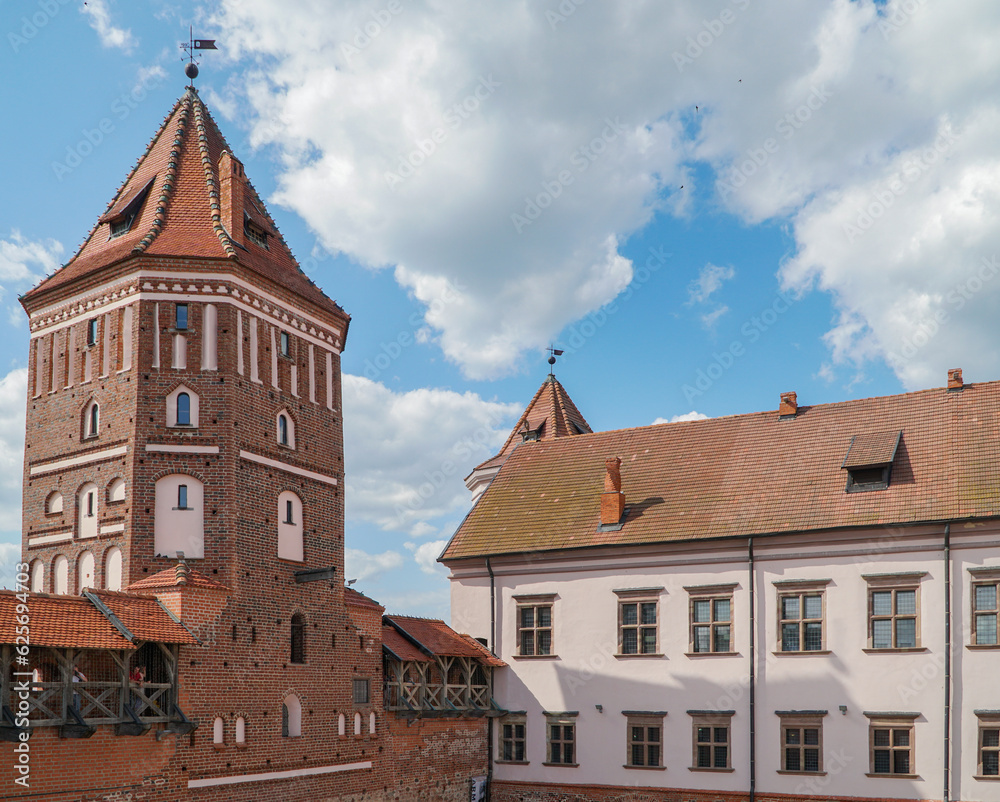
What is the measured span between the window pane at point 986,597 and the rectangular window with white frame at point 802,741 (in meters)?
4.77

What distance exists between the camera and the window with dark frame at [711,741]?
91.4 feet

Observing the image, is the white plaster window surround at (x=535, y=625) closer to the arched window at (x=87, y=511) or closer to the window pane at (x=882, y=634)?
the window pane at (x=882, y=634)

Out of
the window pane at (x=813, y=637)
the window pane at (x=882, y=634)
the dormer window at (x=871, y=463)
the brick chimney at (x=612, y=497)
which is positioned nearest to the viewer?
the window pane at (x=882, y=634)

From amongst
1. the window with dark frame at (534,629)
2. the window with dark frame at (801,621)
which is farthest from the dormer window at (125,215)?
the window with dark frame at (801,621)

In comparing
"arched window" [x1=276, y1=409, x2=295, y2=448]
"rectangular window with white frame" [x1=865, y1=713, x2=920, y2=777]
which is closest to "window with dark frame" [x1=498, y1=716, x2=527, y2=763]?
"rectangular window with white frame" [x1=865, y1=713, x2=920, y2=777]

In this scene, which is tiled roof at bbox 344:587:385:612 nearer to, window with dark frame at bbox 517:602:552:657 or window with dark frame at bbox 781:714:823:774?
window with dark frame at bbox 517:602:552:657

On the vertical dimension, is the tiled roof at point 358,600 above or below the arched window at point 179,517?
below

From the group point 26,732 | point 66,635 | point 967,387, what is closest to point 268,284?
point 66,635

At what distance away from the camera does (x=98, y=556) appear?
24.2 meters

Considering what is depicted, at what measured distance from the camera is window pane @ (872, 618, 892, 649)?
26.4 meters

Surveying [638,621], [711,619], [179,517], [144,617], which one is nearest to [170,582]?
[144,617]

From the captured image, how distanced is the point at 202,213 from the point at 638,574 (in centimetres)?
1580

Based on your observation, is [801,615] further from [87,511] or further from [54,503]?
[54,503]

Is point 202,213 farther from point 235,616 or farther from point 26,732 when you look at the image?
point 26,732
